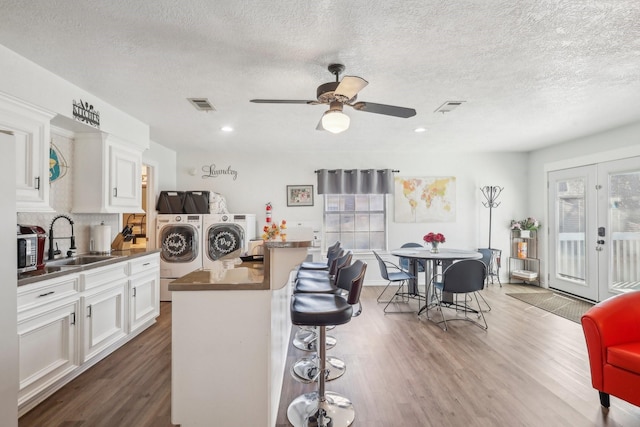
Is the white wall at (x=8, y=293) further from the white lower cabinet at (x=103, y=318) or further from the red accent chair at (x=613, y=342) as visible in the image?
the red accent chair at (x=613, y=342)

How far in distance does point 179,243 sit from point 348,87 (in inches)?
146

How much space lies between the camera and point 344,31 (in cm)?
198

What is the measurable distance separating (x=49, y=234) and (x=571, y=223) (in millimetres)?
6713

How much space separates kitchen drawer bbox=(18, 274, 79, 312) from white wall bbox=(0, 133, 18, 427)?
454 mm

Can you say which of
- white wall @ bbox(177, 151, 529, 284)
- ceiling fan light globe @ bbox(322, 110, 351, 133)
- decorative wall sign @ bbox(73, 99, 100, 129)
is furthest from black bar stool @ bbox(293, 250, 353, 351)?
white wall @ bbox(177, 151, 529, 284)

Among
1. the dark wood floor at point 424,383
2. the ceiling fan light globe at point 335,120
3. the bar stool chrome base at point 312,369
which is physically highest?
the ceiling fan light globe at point 335,120

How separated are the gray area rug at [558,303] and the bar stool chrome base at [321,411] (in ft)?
11.0

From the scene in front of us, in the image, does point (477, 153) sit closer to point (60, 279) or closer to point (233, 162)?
point (233, 162)

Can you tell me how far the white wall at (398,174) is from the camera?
5.73 m

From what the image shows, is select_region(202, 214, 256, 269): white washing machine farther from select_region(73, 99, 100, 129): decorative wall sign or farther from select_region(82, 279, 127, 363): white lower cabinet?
select_region(73, 99, 100, 129): decorative wall sign

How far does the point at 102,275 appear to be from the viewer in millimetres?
2740

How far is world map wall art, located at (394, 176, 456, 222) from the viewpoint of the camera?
585 cm

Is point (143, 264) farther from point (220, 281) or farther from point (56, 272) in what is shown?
point (220, 281)

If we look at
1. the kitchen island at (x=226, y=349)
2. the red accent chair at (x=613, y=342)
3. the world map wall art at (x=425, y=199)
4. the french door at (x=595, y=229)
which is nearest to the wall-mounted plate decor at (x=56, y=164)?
the kitchen island at (x=226, y=349)
